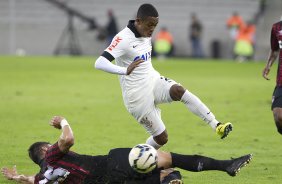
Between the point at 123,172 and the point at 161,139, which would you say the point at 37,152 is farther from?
the point at 161,139

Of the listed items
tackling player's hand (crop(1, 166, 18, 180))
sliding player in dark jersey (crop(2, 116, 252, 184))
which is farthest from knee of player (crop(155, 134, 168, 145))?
tackling player's hand (crop(1, 166, 18, 180))

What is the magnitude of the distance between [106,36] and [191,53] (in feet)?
17.6

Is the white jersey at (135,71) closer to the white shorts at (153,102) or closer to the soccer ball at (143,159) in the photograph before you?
the white shorts at (153,102)

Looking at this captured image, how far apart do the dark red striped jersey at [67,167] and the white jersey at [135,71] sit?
4.86 ft

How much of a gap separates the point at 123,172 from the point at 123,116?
9.85m

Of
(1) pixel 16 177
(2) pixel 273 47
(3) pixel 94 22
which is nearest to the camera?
→ (1) pixel 16 177

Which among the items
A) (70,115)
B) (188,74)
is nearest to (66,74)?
(188,74)

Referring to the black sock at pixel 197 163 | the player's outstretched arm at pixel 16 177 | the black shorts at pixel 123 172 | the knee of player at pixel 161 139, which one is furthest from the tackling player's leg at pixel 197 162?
the player's outstretched arm at pixel 16 177

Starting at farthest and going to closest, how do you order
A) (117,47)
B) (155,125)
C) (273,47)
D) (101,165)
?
(273,47)
(155,125)
(117,47)
(101,165)

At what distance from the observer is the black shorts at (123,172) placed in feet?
30.4

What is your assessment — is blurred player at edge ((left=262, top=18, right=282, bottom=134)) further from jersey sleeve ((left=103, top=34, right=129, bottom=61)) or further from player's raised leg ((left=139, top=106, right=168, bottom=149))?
jersey sleeve ((left=103, top=34, right=129, bottom=61))

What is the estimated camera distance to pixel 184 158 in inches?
384

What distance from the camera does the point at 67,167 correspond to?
9.69 metres

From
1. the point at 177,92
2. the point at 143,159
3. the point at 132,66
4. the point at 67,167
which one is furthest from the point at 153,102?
the point at 143,159
